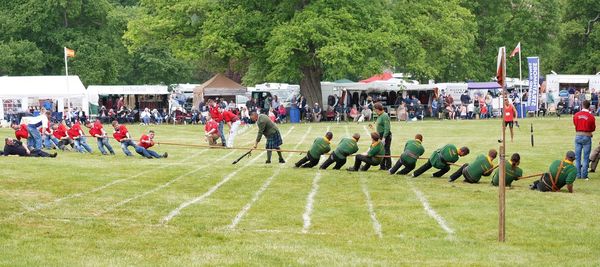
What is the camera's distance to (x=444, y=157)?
2397 cm

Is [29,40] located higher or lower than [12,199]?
higher

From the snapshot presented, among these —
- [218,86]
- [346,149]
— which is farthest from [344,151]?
[218,86]

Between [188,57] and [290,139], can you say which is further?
[188,57]

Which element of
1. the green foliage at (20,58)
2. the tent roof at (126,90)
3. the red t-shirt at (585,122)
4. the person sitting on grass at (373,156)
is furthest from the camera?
the green foliage at (20,58)

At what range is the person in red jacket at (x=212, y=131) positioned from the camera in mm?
35188

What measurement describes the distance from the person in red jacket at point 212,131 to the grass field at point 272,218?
7495 mm

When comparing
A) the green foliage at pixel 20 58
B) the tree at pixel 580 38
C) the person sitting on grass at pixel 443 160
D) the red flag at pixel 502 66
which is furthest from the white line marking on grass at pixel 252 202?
the tree at pixel 580 38

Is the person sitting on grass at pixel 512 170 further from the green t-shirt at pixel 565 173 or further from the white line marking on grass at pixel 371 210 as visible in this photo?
the white line marking on grass at pixel 371 210

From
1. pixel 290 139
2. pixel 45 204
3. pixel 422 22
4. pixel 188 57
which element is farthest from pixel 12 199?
pixel 422 22

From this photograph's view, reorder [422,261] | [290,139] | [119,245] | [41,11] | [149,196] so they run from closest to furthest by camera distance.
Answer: [422,261], [119,245], [149,196], [290,139], [41,11]

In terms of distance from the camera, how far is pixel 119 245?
13.6m

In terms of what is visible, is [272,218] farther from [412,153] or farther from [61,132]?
[61,132]

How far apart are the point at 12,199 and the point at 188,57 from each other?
37.9m

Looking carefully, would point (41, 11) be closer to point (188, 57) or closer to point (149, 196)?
point (188, 57)
